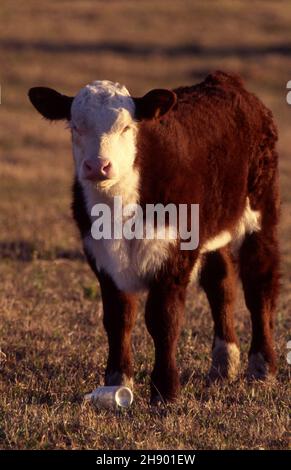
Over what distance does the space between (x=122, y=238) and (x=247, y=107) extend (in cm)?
185

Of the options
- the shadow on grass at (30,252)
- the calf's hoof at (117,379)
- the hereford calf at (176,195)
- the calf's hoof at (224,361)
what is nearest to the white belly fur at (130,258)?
the hereford calf at (176,195)

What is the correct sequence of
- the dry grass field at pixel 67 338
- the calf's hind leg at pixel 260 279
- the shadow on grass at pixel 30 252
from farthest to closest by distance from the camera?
the shadow on grass at pixel 30 252 → the calf's hind leg at pixel 260 279 → the dry grass field at pixel 67 338

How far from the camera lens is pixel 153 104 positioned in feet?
22.4

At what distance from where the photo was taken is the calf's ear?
268 inches

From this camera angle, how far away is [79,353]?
8266 millimetres

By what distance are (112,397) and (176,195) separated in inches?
51.9

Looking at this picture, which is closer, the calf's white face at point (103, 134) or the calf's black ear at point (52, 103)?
the calf's white face at point (103, 134)

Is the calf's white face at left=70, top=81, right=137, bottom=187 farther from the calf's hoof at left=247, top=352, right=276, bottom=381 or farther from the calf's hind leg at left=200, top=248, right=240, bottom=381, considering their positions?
the calf's hoof at left=247, top=352, right=276, bottom=381

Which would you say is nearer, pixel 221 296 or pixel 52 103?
pixel 52 103

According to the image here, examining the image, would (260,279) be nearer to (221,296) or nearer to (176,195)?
(221,296)

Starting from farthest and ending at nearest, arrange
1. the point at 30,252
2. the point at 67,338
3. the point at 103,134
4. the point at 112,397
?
1. the point at 30,252
2. the point at 67,338
3. the point at 112,397
4. the point at 103,134

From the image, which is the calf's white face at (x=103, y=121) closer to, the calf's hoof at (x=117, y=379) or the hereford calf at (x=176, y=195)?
the hereford calf at (x=176, y=195)

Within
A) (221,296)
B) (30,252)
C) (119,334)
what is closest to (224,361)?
(221,296)

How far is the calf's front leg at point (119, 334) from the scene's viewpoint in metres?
7.22
